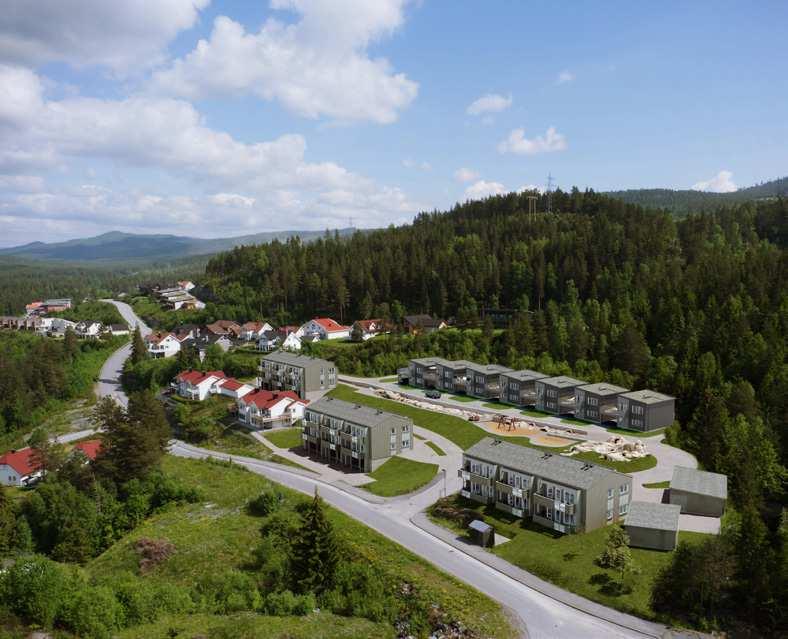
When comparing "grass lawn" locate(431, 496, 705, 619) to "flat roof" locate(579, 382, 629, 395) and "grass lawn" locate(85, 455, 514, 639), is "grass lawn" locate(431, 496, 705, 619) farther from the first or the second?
"flat roof" locate(579, 382, 629, 395)

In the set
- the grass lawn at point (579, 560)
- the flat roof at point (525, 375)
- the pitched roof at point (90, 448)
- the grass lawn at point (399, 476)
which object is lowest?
the pitched roof at point (90, 448)

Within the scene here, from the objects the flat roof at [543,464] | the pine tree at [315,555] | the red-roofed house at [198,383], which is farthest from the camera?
the red-roofed house at [198,383]

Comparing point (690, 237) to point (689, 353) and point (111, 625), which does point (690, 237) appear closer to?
→ point (689, 353)

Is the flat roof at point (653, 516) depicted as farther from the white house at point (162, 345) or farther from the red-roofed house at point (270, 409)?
the white house at point (162, 345)

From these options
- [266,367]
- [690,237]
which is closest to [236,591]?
[266,367]

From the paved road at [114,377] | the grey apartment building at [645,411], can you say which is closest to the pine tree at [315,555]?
the grey apartment building at [645,411]

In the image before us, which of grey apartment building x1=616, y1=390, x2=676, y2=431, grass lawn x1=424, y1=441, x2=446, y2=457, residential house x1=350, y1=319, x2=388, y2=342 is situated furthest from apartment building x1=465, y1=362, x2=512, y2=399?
residential house x1=350, y1=319, x2=388, y2=342
